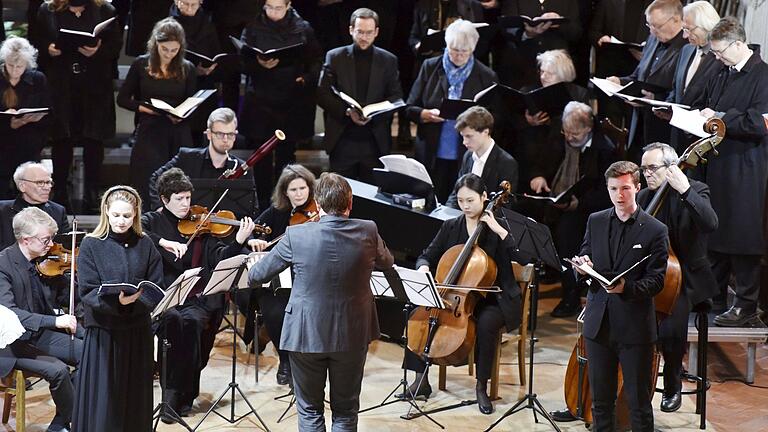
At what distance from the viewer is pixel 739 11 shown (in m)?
8.70

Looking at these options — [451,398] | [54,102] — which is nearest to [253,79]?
[54,102]

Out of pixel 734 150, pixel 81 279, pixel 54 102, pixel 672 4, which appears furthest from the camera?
pixel 54 102

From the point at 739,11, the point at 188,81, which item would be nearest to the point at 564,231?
the point at 739,11

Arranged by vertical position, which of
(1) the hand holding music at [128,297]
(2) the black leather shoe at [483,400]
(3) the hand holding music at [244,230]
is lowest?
(2) the black leather shoe at [483,400]

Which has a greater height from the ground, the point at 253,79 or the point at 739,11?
the point at 739,11

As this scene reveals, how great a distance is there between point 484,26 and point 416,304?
9.86 feet

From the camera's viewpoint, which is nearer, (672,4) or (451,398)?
(451,398)

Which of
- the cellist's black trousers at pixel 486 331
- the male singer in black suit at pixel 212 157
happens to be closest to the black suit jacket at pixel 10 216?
the male singer in black suit at pixel 212 157

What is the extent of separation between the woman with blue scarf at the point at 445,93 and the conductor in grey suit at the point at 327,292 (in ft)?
9.69

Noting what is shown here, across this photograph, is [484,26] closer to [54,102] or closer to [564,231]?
[564,231]

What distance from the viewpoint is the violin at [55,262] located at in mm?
6398

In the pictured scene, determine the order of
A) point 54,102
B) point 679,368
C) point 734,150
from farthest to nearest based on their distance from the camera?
point 54,102 → point 734,150 → point 679,368

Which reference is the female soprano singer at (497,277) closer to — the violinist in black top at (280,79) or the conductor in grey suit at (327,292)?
the conductor in grey suit at (327,292)

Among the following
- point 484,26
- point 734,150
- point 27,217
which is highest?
point 484,26
